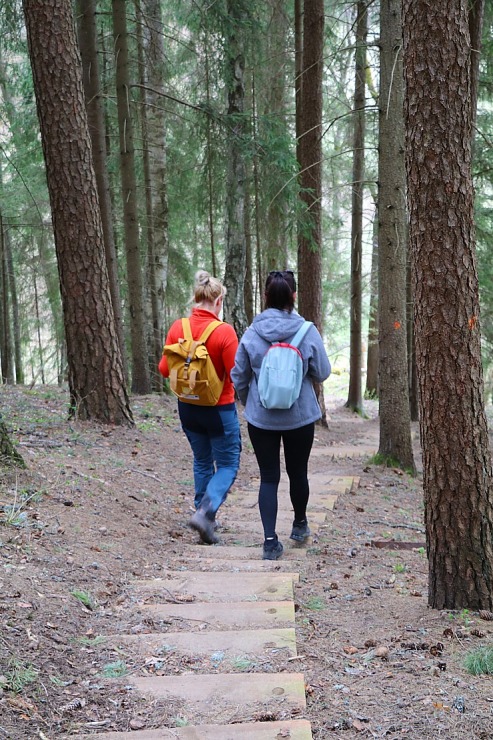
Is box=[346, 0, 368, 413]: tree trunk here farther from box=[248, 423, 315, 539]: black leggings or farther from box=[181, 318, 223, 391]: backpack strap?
box=[248, 423, 315, 539]: black leggings

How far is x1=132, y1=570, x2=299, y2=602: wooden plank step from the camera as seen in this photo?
436 centimetres

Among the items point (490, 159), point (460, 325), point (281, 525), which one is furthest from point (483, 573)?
point (490, 159)

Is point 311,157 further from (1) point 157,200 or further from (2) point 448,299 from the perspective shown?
(2) point 448,299

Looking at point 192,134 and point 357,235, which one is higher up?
point 192,134

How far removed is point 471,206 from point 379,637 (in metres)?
2.41

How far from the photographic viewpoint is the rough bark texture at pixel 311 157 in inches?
455

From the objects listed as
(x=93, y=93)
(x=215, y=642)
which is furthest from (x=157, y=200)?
(x=215, y=642)

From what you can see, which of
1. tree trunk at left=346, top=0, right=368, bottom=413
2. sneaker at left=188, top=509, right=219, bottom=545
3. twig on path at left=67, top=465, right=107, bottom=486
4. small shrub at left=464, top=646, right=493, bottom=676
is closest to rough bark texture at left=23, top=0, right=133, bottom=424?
twig on path at left=67, top=465, right=107, bottom=486

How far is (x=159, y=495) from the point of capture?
7.12 metres

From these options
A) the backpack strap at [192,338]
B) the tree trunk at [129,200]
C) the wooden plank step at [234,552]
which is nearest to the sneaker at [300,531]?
the wooden plank step at [234,552]

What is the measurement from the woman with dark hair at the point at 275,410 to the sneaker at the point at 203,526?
1.97 feet

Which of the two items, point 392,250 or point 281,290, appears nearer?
point 281,290

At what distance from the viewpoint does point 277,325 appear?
5.23 meters

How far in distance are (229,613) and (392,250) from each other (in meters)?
6.39
